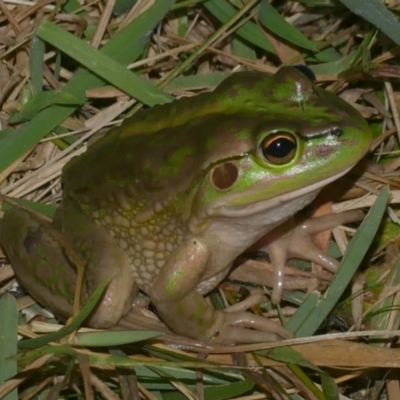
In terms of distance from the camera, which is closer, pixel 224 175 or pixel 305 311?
pixel 224 175

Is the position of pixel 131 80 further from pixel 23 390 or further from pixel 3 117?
pixel 23 390

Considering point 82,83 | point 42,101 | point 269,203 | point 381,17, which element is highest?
point 381,17

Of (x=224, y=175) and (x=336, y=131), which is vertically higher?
(x=336, y=131)

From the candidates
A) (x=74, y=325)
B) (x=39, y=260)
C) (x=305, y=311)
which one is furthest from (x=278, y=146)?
(x=39, y=260)

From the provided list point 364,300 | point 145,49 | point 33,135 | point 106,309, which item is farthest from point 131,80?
point 364,300

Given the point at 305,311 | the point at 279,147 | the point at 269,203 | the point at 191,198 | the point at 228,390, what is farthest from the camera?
the point at 305,311

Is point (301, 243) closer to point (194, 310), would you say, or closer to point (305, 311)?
point (305, 311)

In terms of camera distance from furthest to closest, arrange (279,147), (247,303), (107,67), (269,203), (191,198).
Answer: (107,67), (247,303), (191,198), (269,203), (279,147)

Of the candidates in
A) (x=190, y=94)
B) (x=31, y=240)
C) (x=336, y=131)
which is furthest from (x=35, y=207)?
(x=336, y=131)
